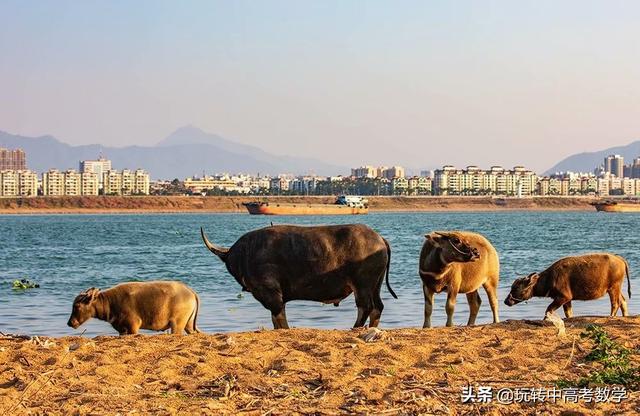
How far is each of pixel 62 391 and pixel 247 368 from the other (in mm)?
1949

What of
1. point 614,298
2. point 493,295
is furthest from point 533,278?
point 614,298

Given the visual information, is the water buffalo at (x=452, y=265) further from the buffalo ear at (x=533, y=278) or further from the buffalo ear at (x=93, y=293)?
the buffalo ear at (x=93, y=293)

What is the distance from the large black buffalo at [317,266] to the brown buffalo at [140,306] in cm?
99

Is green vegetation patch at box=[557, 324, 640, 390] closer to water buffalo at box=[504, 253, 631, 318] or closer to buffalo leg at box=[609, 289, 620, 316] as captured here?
water buffalo at box=[504, 253, 631, 318]

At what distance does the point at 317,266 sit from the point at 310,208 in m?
161

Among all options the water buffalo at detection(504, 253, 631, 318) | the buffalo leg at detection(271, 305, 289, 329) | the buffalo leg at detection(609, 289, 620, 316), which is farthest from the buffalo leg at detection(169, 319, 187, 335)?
the buffalo leg at detection(609, 289, 620, 316)

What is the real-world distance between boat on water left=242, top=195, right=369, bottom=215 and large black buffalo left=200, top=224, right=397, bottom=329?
149867 millimetres

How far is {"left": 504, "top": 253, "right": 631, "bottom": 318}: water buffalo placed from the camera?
1477cm

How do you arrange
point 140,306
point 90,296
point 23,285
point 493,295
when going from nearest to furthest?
point 140,306
point 90,296
point 493,295
point 23,285

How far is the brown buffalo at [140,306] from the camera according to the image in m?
13.0

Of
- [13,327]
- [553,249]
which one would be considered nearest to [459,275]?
[13,327]

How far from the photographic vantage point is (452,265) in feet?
46.3

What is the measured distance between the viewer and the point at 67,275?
33.8m

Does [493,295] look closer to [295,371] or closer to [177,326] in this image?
[177,326]
